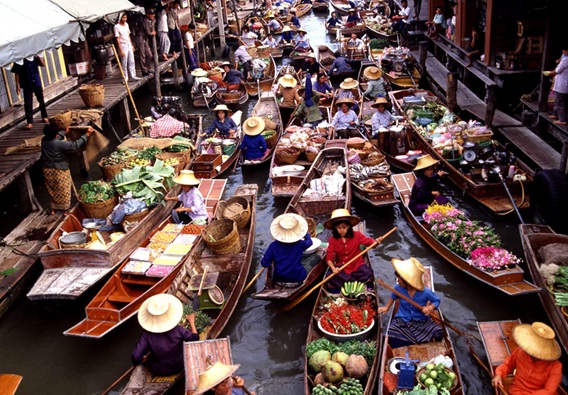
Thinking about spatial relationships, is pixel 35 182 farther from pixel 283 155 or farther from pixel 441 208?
pixel 441 208

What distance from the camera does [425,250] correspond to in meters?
9.86

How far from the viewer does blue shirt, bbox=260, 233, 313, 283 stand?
770cm

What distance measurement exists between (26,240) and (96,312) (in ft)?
10.8

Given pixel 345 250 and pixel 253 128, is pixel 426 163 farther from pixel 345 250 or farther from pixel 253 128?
pixel 253 128

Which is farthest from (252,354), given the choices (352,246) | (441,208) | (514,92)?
(514,92)

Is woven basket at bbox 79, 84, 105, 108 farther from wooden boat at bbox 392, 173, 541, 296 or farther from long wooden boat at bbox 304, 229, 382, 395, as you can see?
→ long wooden boat at bbox 304, 229, 382, 395

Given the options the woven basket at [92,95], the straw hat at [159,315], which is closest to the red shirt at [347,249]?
the straw hat at [159,315]

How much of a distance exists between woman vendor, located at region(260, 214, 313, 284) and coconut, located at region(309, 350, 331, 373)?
5.34ft

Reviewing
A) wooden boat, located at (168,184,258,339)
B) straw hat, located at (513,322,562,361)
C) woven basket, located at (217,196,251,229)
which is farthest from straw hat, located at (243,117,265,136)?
straw hat, located at (513,322,562,361)

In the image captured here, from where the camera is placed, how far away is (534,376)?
5.37 m

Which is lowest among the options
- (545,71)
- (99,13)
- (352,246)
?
(352,246)

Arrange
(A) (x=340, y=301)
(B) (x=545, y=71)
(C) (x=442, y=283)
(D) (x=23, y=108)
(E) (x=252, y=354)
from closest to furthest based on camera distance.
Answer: (A) (x=340, y=301) → (E) (x=252, y=354) → (C) (x=442, y=283) → (B) (x=545, y=71) → (D) (x=23, y=108)

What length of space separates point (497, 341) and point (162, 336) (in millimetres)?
4046

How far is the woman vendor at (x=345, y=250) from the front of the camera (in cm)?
766
